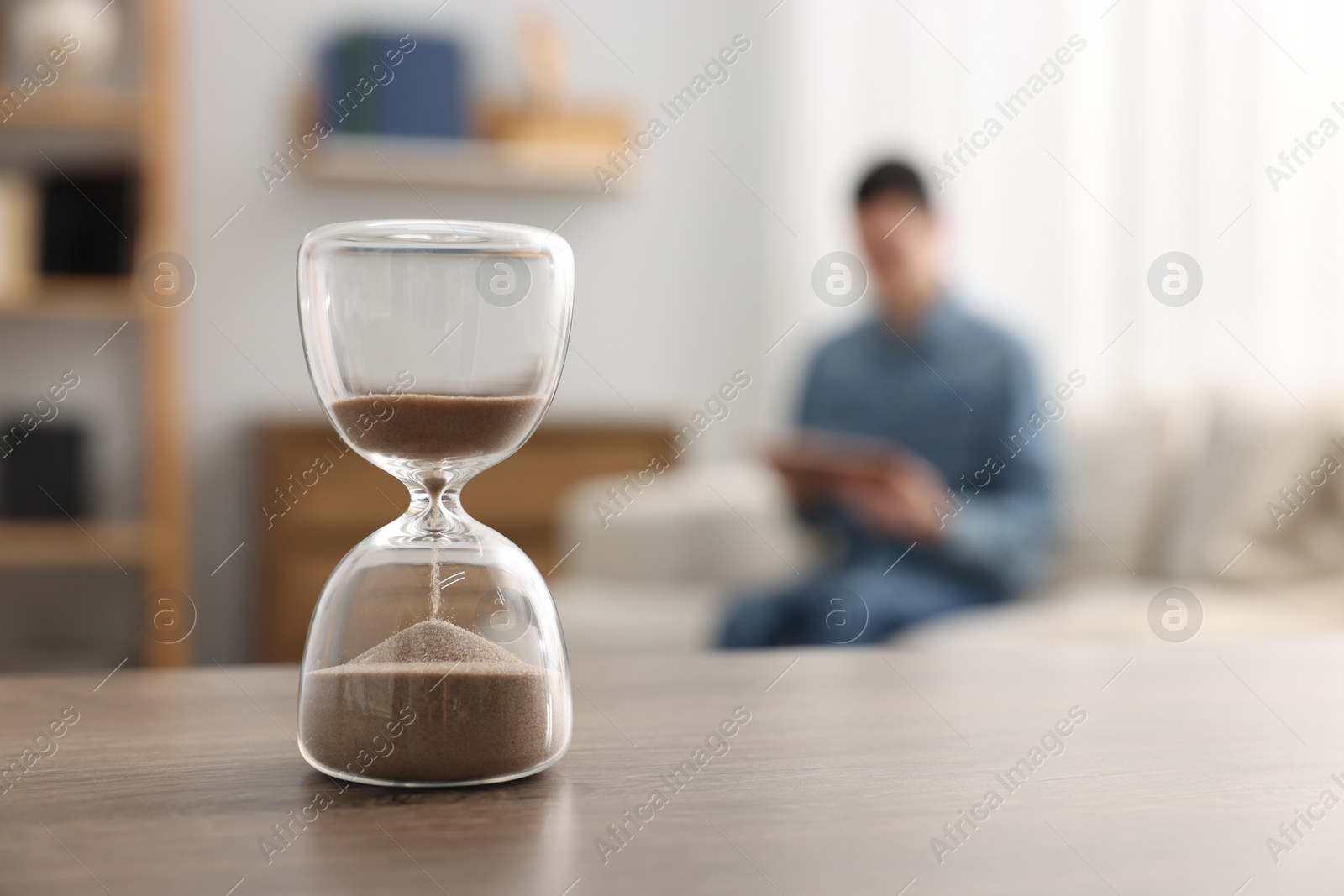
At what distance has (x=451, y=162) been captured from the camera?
3.18 m

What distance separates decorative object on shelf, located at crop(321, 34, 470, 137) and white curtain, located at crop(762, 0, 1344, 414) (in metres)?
0.96

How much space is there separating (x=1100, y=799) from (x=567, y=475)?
2.55 meters

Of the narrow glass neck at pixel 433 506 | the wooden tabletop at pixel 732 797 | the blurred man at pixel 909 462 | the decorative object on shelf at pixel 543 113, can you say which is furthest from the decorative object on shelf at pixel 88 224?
the narrow glass neck at pixel 433 506

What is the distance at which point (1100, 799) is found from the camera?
0.55m

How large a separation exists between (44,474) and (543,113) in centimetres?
148

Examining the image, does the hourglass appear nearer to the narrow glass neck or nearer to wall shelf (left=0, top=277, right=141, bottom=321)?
the narrow glass neck

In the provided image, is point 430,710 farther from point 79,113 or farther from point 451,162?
point 451,162

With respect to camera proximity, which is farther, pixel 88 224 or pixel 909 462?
pixel 88 224

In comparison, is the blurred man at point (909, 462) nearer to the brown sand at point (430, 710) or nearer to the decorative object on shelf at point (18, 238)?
the brown sand at point (430, 710)

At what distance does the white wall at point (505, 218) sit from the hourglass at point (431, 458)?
102 inches

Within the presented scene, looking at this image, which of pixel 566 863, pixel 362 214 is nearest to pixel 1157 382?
A: pixel 362 214

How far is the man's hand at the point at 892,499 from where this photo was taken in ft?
6.72

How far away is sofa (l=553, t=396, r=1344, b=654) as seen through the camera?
1.99 metres

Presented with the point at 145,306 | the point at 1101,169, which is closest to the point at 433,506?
the point at 145,306
